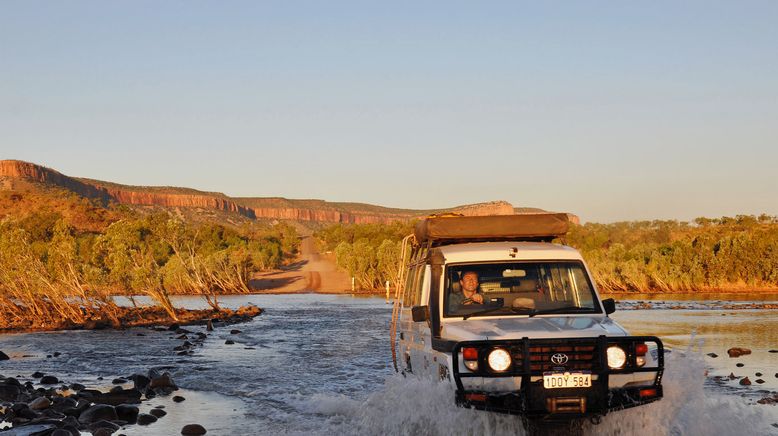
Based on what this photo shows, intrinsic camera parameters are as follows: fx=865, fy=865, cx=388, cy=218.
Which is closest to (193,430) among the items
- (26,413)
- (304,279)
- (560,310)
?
(26,413)

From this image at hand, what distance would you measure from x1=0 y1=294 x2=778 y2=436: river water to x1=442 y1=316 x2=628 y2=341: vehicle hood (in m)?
0.62

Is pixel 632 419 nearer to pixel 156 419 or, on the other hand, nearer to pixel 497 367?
pixel 497 367

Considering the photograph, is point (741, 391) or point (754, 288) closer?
point (741, 391)

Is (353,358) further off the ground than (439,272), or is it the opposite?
(439,272)

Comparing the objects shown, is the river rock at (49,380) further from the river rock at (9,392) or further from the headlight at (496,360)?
the headlight at (496,360)

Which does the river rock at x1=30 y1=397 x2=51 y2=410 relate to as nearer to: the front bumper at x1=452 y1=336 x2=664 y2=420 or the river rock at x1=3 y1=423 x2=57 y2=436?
the river rock at x1=3 y1=423 x2=57 y2=436

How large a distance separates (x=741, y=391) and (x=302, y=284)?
83.9 m

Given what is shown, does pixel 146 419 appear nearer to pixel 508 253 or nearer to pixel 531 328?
pixel 508 253

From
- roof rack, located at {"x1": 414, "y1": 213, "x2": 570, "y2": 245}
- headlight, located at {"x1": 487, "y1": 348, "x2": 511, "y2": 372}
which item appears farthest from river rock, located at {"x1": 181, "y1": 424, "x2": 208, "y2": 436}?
headlight, located at {"x1": 487, "y1": 348, "x2": 511, "y2": 372}

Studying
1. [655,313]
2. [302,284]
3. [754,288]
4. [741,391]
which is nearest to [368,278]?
[302,284]

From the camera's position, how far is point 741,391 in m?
16.6

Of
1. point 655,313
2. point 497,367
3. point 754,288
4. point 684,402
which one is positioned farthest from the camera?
point 754,288

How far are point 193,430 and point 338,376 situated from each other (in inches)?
315

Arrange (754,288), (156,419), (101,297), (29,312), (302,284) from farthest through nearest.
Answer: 1. (302,284)
2. (754,288)
3. (29,312)
4. (101,297)
5. (156,419)
